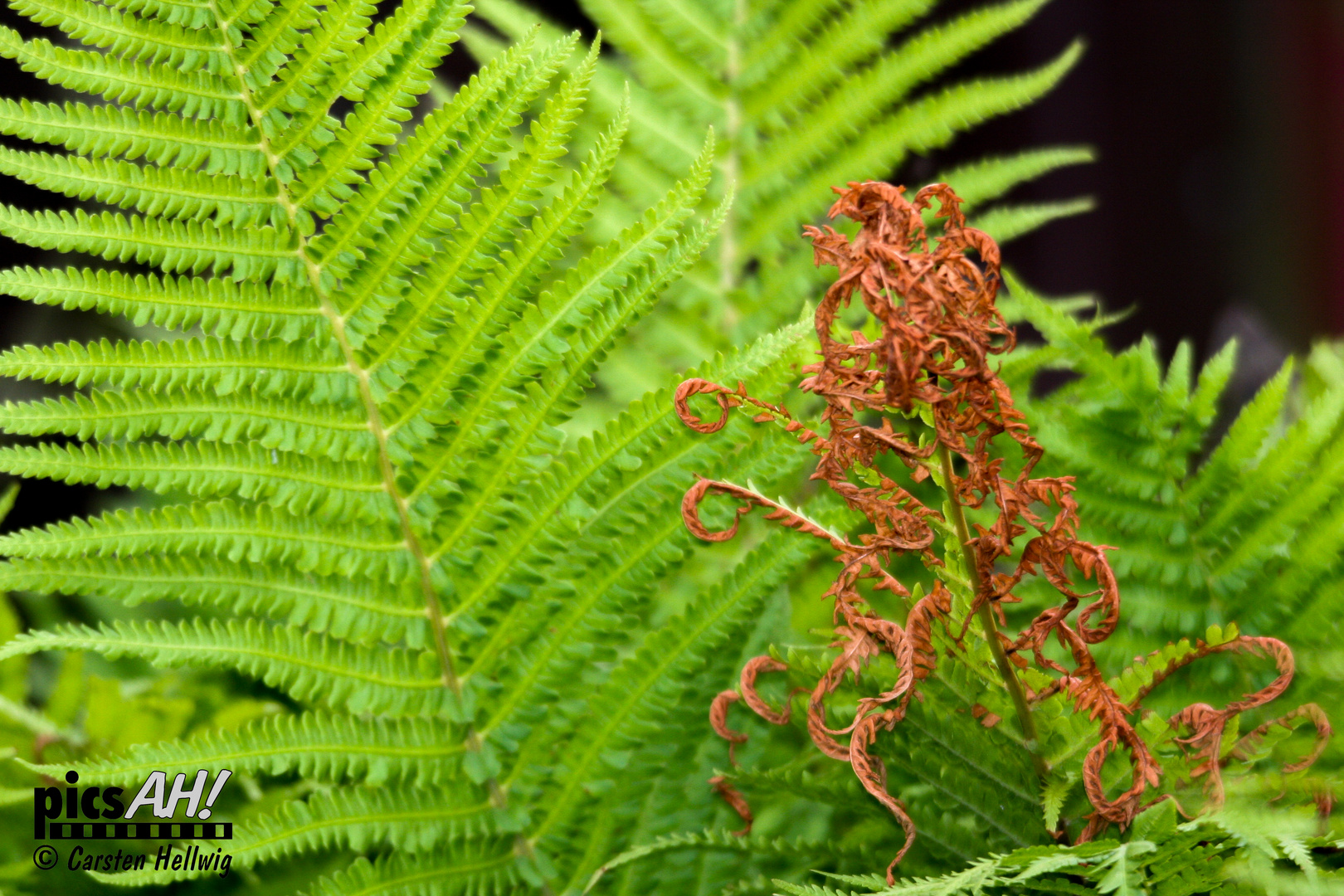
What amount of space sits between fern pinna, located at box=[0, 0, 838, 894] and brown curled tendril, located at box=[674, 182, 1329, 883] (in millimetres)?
104

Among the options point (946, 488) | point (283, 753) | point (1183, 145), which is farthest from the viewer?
point (1183, 145)

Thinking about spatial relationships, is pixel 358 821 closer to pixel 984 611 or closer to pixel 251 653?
pixel 251 653

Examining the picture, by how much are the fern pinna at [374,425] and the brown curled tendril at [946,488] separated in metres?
0.10

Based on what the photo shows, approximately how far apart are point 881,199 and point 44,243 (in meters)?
0.38

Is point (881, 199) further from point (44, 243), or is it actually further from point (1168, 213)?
point (1168, 213)

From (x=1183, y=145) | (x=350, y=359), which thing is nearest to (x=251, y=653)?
(x=350, y=359)

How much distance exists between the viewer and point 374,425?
0.53 m

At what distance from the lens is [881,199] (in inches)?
14.8

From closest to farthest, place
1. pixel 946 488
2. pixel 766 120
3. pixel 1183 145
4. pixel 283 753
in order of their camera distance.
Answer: pixel 946 488
pixel 283 753
pixel 766 120
pixel 1183 145

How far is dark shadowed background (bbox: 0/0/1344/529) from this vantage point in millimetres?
2412

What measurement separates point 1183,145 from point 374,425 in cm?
244

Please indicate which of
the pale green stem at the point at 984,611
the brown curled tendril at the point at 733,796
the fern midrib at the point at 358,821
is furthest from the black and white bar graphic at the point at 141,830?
the pale green stem at the point at 984,611

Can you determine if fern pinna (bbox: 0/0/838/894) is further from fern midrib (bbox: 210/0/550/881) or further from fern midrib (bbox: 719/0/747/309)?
fern midrib (bbox: 719/0/747/309)

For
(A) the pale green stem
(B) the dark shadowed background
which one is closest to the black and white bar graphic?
(A) the pale green stem
